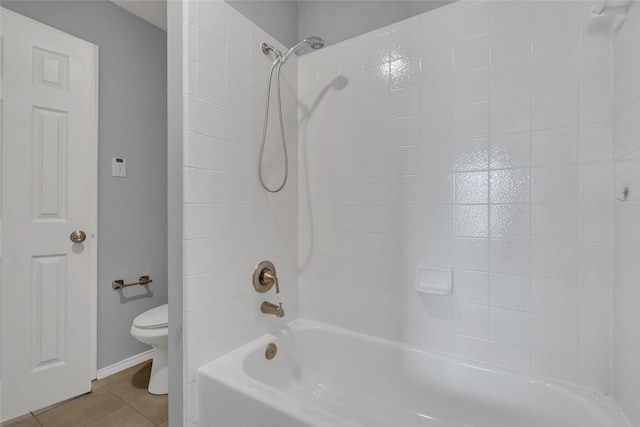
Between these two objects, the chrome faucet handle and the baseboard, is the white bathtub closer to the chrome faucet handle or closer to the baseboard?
the chrome faucet handle

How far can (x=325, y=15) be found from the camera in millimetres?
1755

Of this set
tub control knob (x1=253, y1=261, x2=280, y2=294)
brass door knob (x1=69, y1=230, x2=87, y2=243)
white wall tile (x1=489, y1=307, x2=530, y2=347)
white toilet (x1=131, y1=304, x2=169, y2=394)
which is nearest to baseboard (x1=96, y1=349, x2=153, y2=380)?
white toilet (x1=131, y1=304, x2=169, y2=394)

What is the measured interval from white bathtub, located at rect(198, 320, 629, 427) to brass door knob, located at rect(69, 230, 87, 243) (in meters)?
1.34

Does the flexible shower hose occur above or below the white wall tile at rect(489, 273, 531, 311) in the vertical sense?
above

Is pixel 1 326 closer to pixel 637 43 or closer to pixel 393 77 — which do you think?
pixel 393 77

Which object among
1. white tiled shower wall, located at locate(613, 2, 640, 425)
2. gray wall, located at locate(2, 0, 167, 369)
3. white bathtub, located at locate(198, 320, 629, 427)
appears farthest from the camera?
gray wall, located at locate(2, 0, 167, 369)

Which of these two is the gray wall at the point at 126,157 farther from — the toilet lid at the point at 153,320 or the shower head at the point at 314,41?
the shower head at the point at 314,41

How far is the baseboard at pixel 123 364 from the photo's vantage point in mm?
2074

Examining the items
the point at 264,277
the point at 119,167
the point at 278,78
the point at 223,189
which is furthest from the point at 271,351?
the point at 119,167

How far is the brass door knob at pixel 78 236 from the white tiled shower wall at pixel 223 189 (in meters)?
1.23

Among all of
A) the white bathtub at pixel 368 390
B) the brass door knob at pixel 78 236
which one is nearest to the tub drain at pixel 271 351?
the white bathtub at pixel 368 390

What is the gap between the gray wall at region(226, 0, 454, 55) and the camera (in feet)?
4.88

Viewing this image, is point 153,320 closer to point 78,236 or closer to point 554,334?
point 78,236

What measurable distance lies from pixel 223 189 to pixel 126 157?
136 cm
